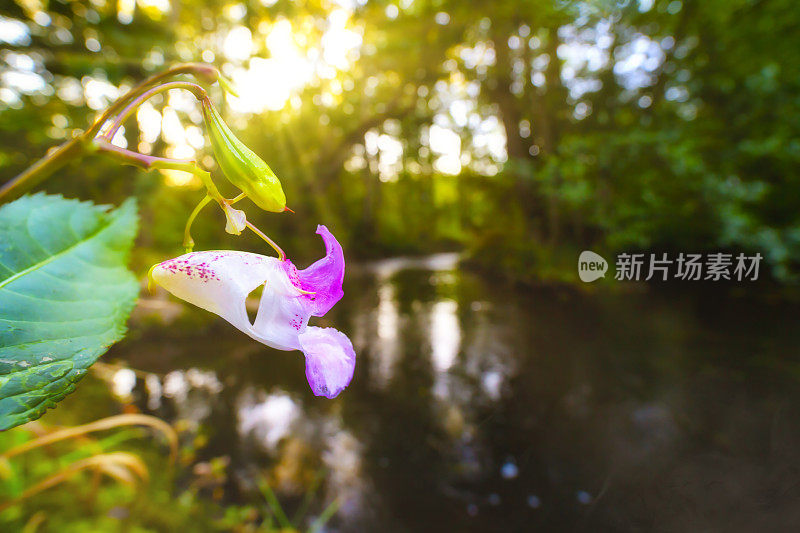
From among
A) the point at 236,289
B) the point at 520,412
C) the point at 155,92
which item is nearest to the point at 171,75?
the point at 155,92

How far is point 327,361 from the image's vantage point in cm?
20

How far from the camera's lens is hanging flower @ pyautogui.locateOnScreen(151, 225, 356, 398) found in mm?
206

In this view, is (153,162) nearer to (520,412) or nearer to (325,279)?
(325,279)

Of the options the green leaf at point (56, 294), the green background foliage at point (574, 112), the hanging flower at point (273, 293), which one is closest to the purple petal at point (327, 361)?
the hanging flower at point (273, 293)

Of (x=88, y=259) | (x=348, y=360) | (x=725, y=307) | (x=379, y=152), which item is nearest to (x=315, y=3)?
(x=88, y=259)

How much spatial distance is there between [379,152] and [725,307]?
15.6 feet

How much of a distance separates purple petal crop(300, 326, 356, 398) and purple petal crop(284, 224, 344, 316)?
0.02 meters

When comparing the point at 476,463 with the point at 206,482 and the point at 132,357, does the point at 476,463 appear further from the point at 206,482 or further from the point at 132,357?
the point at 132,357

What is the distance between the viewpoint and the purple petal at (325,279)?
0.74ft

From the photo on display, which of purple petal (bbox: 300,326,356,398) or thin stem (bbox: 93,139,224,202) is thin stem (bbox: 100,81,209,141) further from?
purple petal (bbox: 300,326,356,398)

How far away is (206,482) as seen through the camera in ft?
4.40

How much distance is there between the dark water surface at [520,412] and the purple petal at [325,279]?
4.64 ft

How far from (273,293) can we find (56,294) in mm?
156

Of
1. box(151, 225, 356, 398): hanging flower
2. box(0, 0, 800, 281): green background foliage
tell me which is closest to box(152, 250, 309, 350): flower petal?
box(151, 225, 356, 398): hanging flower
